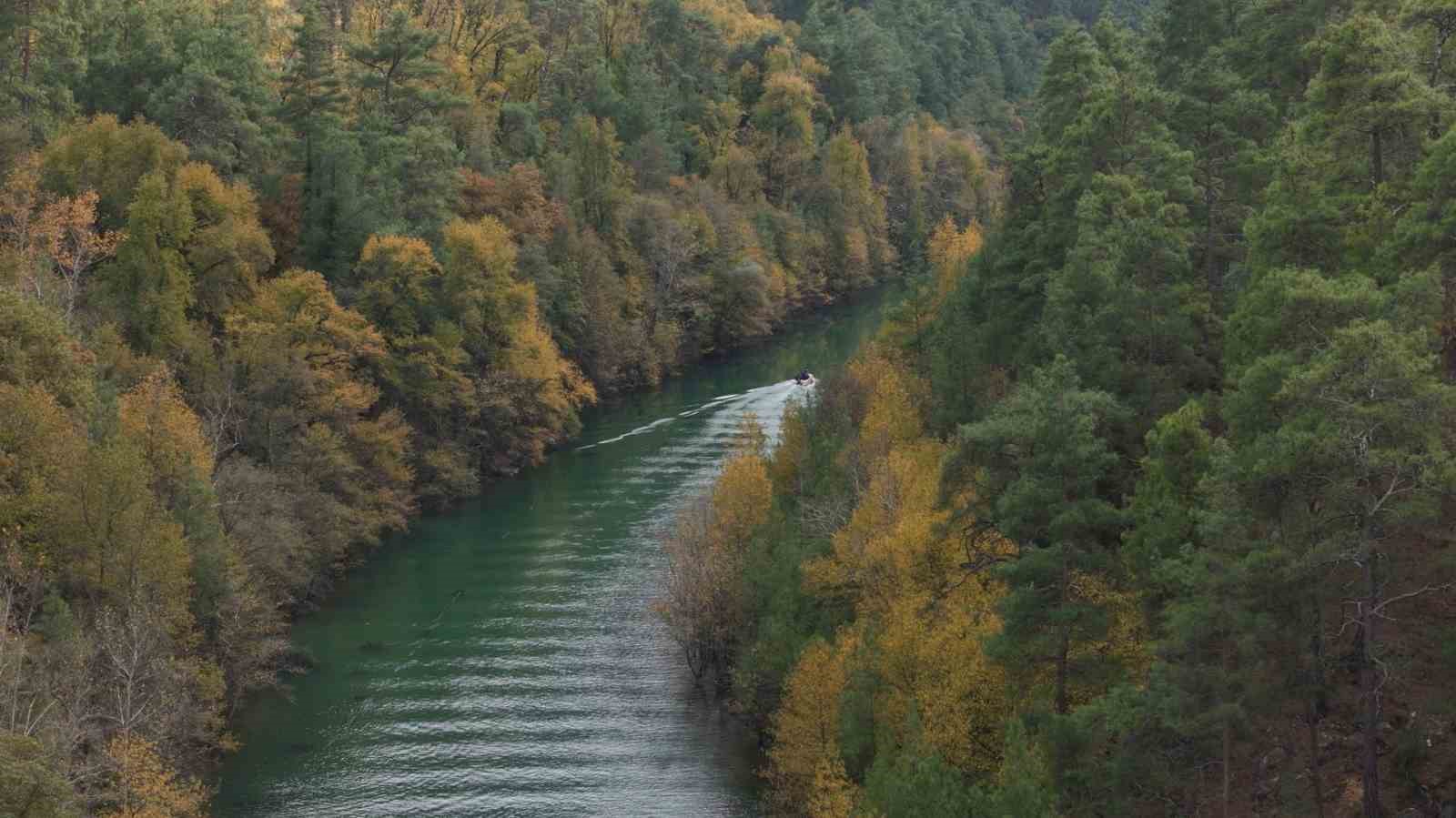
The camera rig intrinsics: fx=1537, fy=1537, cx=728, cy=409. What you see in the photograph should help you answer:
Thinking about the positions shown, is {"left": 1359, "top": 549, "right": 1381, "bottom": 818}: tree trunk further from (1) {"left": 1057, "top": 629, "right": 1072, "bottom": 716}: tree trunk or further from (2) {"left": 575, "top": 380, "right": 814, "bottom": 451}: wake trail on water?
(2) {"left": 575, "top": 380, "right": 814, "bottom": 451}: wake trail on water

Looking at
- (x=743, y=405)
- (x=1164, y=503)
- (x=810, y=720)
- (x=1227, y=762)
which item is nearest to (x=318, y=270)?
(x=743, y=405)

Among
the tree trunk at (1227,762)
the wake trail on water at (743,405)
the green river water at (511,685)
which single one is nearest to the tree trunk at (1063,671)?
the tree trunk at (1227,762)

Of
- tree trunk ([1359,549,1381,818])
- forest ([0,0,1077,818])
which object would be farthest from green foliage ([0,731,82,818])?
tree trunk ([1359,549,1381,818])

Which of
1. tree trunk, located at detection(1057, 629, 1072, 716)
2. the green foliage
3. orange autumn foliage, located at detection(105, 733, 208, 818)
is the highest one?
the green foliage

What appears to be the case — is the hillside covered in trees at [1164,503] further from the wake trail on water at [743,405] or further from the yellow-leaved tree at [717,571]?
the wake trail on water at [743,405]

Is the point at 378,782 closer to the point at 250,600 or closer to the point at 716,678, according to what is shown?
the point at 250,600

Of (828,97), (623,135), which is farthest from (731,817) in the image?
(828,97)
